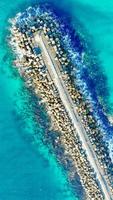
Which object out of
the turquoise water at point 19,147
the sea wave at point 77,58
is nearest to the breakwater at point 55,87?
the sea wave at point 77,58

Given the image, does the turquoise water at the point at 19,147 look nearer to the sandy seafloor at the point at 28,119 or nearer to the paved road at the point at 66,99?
the sandy seafloor at the point at 28,119

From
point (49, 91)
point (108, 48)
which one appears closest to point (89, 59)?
point (108, 48)

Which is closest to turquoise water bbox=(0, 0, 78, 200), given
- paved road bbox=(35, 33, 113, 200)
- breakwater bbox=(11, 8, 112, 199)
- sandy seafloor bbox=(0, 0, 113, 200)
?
sandy seafloor bbox=(0, 0, 113, 200)

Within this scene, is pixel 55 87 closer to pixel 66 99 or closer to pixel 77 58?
pixel 66 99

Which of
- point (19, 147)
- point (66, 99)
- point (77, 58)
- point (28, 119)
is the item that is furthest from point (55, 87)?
point (19, 147)

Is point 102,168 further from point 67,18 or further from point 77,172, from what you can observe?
point 67,18

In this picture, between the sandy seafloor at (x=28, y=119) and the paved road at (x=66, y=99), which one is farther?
the sandy seafloor at (x=28, y=119)
